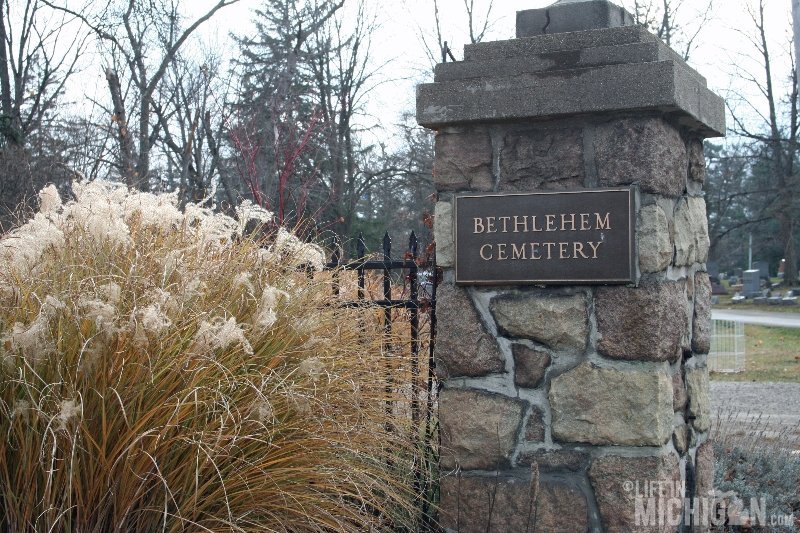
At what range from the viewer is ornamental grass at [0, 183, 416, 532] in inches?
105

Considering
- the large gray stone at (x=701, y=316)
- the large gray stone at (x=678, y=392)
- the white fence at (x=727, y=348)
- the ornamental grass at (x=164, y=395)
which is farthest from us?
the white fence at (x=727, y=348)

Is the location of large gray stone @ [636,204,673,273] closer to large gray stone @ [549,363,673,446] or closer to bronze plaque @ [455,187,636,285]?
bronze plaque @ [455,187,636,285]

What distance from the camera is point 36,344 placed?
2.65m

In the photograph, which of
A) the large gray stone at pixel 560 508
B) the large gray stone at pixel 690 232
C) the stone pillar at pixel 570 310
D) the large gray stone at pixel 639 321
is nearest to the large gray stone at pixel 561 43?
the stone pillar at pixel 570 310

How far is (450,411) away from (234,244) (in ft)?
4.03

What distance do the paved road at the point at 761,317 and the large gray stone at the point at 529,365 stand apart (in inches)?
718

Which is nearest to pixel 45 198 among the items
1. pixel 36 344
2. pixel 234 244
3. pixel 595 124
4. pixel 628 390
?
pixel 234 244

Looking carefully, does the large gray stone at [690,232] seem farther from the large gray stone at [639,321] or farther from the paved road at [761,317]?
the paved road at [761,317]

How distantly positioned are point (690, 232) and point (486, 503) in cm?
145

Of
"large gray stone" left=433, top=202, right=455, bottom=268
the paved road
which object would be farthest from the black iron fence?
the paved road

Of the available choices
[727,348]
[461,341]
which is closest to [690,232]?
[461,341]

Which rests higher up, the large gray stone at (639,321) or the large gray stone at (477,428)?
the large gray stone at (639,321)

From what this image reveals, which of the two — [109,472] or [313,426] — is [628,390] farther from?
[109,472]

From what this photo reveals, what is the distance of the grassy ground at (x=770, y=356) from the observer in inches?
495
